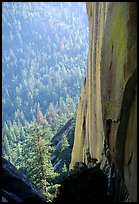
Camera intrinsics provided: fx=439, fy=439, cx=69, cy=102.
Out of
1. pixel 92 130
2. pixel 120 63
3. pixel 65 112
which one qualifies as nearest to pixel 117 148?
pixel 120 63

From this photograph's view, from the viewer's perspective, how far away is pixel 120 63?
46.1 feet

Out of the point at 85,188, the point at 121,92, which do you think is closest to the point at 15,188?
the point at 85,188

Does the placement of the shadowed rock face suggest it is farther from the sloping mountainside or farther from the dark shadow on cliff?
the sloping mountainside

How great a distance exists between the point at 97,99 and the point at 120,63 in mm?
8945

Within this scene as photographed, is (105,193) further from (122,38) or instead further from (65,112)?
(65,112)

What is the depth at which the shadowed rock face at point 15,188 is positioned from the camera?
22000 millimetres

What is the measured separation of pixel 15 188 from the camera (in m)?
23.9

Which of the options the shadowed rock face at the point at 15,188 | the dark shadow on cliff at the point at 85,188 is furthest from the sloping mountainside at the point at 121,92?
the shadowed rock face at the point at 15,188

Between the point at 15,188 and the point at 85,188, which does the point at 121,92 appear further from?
the point at 15,188

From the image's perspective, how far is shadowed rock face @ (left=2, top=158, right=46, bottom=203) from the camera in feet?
72.2

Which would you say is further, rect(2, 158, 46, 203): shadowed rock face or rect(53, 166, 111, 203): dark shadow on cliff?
rect(2, 158, 46, 203): shadowed rock face

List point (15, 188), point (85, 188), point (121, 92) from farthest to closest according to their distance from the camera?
point (15, 188), point (85, 188), point (121, 92)

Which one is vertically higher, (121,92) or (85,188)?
(121,92)

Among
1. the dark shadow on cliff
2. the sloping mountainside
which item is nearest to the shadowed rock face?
the dark shadow on cliff
